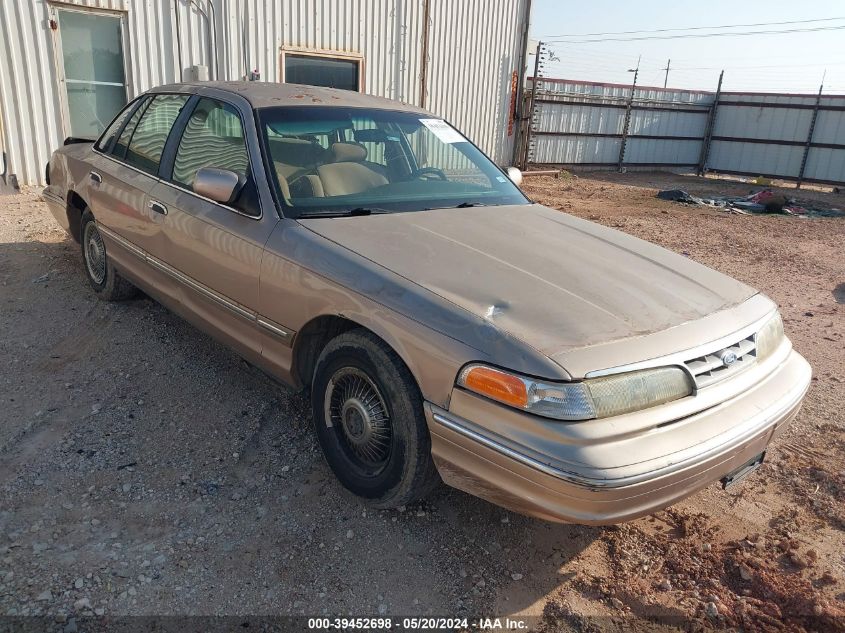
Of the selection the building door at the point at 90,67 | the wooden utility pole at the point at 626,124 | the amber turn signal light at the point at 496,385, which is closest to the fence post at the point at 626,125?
the wooden utility pole at the point at 626,124

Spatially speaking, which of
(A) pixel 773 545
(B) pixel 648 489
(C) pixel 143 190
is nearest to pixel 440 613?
(B) pixel 648 489

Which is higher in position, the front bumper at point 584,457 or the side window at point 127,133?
the side window at point 127,133

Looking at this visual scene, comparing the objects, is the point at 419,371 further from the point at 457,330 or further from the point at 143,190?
the point at 143,190

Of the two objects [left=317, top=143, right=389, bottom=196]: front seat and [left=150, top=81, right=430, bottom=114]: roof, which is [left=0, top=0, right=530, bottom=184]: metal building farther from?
[left=317, top=143, right=389, bottom=196]: front seat

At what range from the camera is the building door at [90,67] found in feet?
29.5

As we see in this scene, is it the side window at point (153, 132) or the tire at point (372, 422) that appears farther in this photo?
the side window at point (153, 132)

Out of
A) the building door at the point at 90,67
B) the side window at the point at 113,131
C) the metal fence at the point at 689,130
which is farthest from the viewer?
the metal fence at the point at 689,130

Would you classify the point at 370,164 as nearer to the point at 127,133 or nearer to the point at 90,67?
the point at 127,133

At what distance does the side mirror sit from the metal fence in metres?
13.3

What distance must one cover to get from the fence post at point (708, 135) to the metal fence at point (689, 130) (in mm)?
27

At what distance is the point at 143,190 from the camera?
412 cm

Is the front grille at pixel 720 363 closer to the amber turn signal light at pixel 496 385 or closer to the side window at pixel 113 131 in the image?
the amber turn signal light at pixel 496 385

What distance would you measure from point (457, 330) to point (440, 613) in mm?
1038

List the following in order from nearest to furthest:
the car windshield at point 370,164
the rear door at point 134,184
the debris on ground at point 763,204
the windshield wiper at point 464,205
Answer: the car windshield at point 370,164
the windshield wiper at point 464,205
the rear door at point 134,184
the debris on ground at point 763,204
